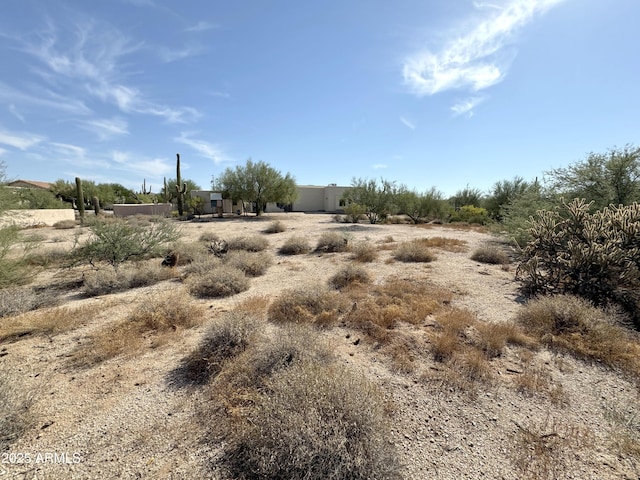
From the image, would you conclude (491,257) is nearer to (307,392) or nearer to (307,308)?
(307,308)

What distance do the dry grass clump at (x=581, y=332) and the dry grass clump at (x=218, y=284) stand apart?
19.3 ft


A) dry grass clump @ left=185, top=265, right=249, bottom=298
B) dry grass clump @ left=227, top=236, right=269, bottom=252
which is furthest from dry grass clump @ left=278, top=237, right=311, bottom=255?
dry grass clump @ left=185, top=265, right=249, bottom=298

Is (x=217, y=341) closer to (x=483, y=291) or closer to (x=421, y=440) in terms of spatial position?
(x=421, y=440)

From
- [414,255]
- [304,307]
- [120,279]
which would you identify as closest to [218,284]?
[304,307]

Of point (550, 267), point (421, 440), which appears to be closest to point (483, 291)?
point (550, 267)

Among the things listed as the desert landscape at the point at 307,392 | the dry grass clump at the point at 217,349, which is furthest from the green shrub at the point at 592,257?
the dry grass clump at the point at 217,349

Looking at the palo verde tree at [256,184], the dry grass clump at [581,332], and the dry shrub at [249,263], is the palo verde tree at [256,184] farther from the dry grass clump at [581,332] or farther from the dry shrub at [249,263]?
the dry grass clump at [581,332]

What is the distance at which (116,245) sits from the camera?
25.2ft

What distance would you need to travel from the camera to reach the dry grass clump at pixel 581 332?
3.71m

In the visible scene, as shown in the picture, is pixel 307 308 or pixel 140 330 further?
pixel 307 308

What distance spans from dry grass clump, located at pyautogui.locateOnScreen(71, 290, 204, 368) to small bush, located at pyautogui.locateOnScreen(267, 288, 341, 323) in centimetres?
141

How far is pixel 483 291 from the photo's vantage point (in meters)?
6.55

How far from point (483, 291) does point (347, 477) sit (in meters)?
6.04

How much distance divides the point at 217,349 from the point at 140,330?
5.95ft
